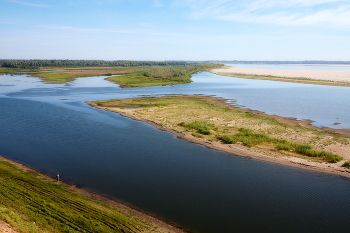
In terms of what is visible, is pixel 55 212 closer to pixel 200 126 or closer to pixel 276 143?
pixel 276 143

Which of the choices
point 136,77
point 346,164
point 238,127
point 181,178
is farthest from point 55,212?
point 136,77

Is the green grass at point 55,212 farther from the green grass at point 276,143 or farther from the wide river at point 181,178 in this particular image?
the green grass at point 276,143

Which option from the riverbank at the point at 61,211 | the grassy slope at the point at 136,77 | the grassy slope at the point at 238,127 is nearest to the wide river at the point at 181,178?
the riverbank at the point at 61,211

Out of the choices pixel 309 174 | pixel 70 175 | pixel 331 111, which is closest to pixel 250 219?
pixel 309 174

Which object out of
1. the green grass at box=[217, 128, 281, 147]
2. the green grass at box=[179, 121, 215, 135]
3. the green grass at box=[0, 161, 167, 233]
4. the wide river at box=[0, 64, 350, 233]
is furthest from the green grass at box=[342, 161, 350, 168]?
the green grass at box=[0, 161, 167, 233]

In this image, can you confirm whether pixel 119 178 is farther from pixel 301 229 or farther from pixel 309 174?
pixel 309 174

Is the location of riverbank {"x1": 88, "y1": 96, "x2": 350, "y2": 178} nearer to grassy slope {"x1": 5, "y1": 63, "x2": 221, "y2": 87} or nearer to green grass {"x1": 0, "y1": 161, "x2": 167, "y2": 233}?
green grass {"x1": 0, "y1": 161, "x2": 167, "y2": 233}
